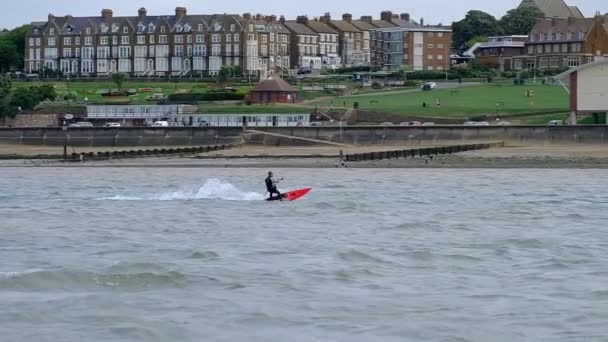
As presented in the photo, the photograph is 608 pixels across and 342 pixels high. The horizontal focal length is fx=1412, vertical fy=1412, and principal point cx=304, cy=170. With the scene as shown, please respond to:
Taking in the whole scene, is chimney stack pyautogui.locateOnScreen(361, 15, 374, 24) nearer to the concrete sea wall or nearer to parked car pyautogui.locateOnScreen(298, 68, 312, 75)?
parked car pyautogui.locateOnScreen(298, 68, 312, 75)

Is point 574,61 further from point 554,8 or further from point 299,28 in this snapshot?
point 554,8

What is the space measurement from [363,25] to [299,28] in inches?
531

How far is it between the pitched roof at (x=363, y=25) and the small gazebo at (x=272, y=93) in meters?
62.7

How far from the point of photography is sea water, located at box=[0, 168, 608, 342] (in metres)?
23.8

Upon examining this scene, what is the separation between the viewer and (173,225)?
39.6 m

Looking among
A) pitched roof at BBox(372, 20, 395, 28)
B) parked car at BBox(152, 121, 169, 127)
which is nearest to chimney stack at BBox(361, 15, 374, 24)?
pitched roof at BBox(372, 20, 395, 28)

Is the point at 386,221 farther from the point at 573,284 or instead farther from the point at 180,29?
the point at 180,29

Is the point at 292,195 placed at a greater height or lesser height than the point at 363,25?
lesser

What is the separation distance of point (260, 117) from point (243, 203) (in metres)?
42.8

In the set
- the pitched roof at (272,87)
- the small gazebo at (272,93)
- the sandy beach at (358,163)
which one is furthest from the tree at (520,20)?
the sandy beach at (358,163)

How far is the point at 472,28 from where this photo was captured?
177 m

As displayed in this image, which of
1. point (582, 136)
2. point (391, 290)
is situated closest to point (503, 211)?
point (391, 290)

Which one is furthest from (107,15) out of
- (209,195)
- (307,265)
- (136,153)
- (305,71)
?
(307,265)

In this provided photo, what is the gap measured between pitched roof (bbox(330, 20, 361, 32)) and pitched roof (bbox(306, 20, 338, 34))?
1.61m
